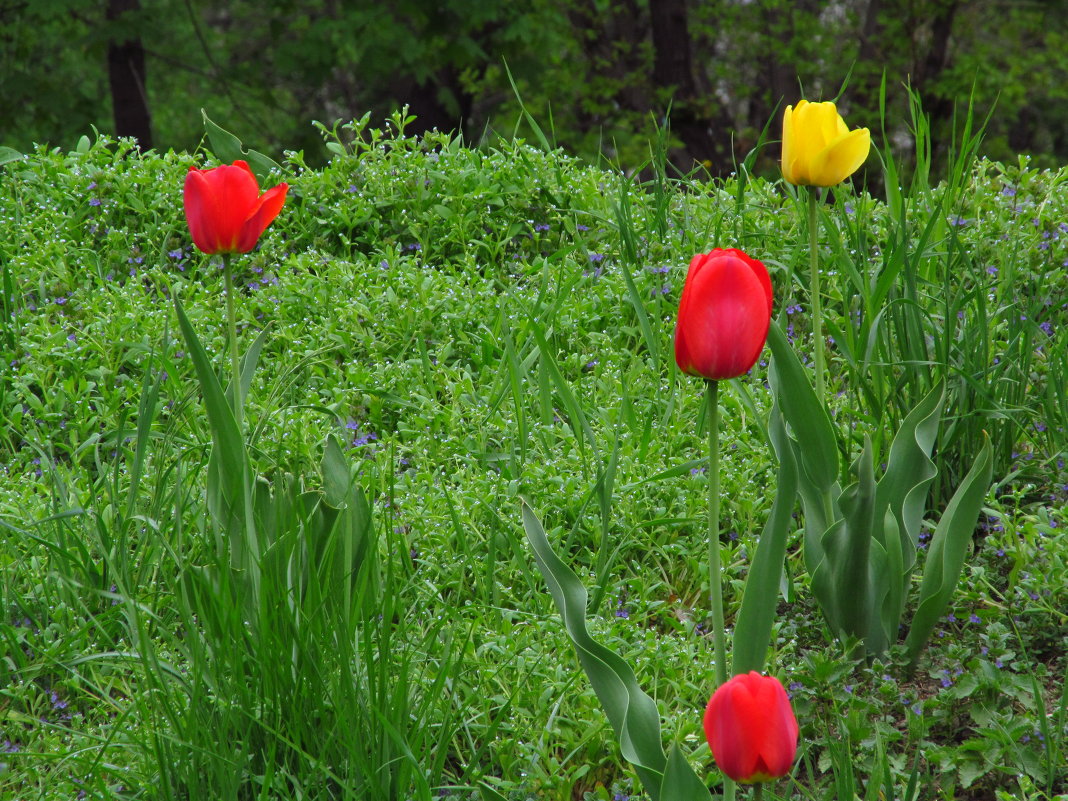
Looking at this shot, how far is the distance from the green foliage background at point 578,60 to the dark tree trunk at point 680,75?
0.04m

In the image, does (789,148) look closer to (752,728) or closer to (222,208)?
(222,208)

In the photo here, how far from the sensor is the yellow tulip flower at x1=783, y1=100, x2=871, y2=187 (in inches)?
73.4

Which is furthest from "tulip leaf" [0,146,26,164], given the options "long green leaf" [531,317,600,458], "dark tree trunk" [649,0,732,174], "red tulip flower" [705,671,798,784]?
"dark tree trunk" [649,0,732,174]

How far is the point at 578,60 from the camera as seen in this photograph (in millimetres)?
11820

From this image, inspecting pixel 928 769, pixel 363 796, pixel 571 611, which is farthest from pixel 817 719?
pixel 363 796

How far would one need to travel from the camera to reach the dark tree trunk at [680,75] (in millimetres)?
10117

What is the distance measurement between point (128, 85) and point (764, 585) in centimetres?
922

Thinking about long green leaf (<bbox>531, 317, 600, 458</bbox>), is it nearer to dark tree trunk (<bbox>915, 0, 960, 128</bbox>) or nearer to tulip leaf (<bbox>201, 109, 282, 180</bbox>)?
tulip leaf (<bbox>201, 109, 282, 180</bbox>)

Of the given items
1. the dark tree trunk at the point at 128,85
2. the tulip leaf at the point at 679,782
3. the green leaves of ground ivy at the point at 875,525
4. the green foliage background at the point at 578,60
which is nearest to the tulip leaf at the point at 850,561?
the green leaves of ground ivy at the point at 875,525

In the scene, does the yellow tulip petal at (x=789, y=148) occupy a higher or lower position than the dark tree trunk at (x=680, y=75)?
lower

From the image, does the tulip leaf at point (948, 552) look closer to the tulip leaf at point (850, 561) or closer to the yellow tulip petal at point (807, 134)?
the tulip leaf at point (850, 561)

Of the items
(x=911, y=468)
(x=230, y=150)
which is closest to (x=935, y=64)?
(x=230, y=150)

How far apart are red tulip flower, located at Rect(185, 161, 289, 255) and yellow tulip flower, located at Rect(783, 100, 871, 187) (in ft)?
2.91

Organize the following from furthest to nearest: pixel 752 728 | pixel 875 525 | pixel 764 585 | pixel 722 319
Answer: pixel 875 525 → pixel 764 585 → pixel 722 319 → pixel 752 728
